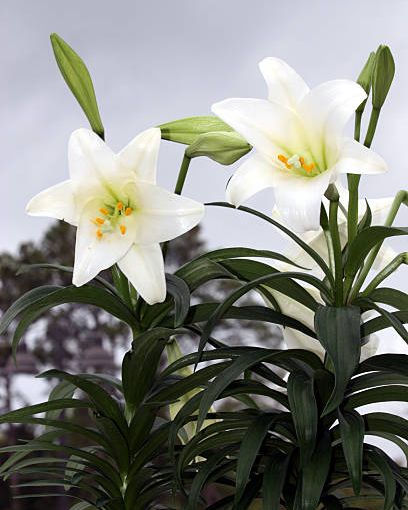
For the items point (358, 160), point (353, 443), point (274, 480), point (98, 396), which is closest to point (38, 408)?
point (98, 396)

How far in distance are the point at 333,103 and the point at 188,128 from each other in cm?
26

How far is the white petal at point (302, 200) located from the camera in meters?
1.07

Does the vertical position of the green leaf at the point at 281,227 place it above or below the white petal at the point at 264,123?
below

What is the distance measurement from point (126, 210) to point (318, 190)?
0.98 feet

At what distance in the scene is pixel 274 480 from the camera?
3.75 feet

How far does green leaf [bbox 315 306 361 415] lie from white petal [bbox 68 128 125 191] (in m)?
0.36

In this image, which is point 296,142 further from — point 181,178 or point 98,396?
point 98,396

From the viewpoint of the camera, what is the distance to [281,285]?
121 centimetres

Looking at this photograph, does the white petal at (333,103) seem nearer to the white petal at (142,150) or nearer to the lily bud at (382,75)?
the lily bud at (382,75)

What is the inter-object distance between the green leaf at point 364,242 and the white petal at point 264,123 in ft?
0.53

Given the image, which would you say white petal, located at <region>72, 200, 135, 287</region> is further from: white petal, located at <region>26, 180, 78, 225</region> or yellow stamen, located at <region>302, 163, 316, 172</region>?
yellow stamen, located at <region>302, 163, 316, 172</region>

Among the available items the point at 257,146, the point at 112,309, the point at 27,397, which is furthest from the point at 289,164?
the point at 27,397

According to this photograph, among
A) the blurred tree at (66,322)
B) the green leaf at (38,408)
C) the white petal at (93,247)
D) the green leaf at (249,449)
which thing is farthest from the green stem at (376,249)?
the blurred tree at (66,322)

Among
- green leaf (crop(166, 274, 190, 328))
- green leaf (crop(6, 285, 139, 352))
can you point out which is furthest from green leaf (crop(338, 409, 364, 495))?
green leaf (crop(6, 285, 139, 352))
